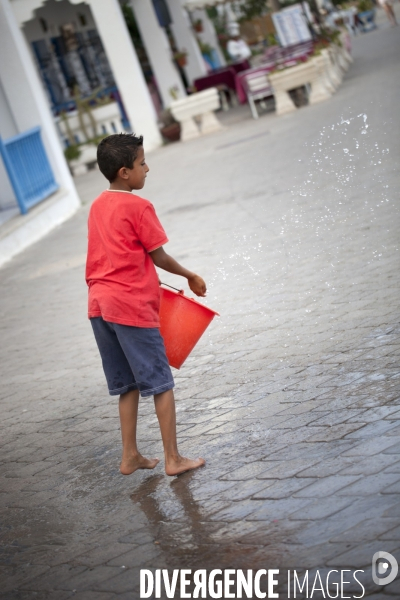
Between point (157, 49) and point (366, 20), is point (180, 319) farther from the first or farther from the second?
point (366, 20)

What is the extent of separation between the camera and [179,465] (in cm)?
444

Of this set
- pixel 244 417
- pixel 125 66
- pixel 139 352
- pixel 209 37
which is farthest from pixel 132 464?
pixel 209 37

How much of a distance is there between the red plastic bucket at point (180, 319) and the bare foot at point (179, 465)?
553 millimetres

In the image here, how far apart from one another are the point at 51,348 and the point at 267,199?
4363mm

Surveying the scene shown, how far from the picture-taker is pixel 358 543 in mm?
3336

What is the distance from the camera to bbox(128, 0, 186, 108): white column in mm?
26125

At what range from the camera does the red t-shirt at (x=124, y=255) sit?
4.23 meters

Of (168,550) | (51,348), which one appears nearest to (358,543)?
(168,550)

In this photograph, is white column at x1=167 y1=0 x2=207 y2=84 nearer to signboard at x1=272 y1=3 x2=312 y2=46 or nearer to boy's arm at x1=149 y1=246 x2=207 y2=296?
signboard at x1=272 y1=3 x2=312 y2=46

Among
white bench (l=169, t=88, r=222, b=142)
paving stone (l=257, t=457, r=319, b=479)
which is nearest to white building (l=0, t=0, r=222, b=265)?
white bench (l=169, t=88, r=222, b=142)

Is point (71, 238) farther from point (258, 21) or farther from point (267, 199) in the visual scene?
point (258, 21)

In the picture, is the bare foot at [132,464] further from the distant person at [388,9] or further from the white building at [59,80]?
the distant person at [388,9]

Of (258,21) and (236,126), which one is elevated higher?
(258,21)

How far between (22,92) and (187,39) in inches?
602
